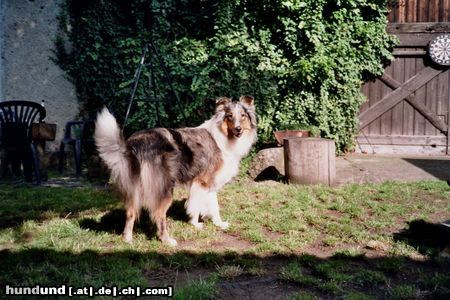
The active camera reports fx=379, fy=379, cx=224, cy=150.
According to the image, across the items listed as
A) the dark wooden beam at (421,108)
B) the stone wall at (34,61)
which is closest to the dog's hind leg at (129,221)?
the stone wall at (34,61)

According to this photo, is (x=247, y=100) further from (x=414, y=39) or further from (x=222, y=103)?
(x=414, y=39)

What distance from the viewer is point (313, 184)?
240 inches

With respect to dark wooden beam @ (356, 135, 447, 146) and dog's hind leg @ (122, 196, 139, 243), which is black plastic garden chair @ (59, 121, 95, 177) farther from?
dark wooden beam @ (356, 135, 447, 146)

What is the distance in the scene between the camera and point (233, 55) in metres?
8.53

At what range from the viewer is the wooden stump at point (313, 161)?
6.11 m

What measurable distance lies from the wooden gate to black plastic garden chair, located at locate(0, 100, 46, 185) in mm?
7137

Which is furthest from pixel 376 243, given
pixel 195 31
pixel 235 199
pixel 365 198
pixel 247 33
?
pixel 195 31

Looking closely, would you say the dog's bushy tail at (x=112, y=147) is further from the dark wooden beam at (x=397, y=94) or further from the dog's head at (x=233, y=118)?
the dark wooden beam at (x=397, y=94)

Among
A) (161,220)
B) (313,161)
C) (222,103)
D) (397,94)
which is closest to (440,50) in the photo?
(397,94)

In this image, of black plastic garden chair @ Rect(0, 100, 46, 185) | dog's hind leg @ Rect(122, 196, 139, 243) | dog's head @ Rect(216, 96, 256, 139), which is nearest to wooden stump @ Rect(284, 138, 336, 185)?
dog's head @ Rect(216, 96, 256, 139)

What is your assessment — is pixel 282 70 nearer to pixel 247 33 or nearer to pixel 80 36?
pixel 247 33

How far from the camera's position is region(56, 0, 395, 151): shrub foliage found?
8414 millimetres

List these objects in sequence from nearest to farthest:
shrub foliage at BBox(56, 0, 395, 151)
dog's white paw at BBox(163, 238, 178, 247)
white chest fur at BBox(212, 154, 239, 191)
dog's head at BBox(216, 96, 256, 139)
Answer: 1. dog's white paw at BBox(163, 238, 178, 247)
2. white chest fur at BBox(212, 154, 239, 191)
3. dog's head at BBox(216, 96, 256, 139)
4. shrub foliage at BBox(56, 0, 395, 151)

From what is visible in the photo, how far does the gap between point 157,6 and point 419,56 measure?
20.7 ft
